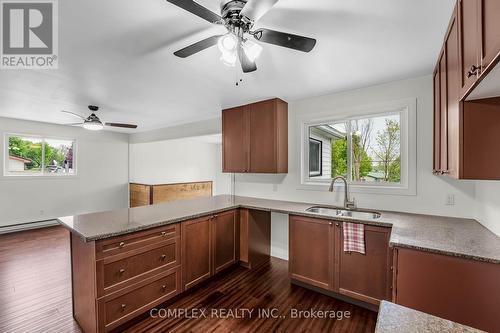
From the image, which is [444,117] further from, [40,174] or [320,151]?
[40,174]

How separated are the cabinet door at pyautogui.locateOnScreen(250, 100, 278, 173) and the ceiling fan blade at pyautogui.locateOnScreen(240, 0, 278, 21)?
2051mm

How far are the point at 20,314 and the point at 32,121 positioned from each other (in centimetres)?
441

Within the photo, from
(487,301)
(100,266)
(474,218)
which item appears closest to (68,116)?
(100,266)

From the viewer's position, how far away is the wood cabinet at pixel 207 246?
7.98 feet

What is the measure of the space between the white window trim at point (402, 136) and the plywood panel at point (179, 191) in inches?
165

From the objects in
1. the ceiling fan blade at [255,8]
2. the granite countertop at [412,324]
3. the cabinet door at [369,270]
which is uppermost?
the ceiling fan blade at [255,8]

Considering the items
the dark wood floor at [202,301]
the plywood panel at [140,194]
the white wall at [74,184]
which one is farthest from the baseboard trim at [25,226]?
the plywood panel at [140,194]

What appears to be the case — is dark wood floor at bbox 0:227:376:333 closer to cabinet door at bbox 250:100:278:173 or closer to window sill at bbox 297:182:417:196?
window sill at bbox 297:182:417:196

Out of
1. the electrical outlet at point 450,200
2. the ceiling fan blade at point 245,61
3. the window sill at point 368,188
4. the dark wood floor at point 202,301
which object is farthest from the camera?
the window sill at point 368,188

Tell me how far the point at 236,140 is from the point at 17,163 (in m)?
4.94

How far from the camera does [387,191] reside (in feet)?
8.80

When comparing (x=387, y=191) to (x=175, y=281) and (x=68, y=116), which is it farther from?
(x=68, y=116)

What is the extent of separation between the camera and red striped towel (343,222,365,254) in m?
2.19

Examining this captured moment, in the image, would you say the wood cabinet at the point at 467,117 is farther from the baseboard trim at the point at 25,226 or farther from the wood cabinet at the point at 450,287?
the baseboard trim at the point at 25,226
